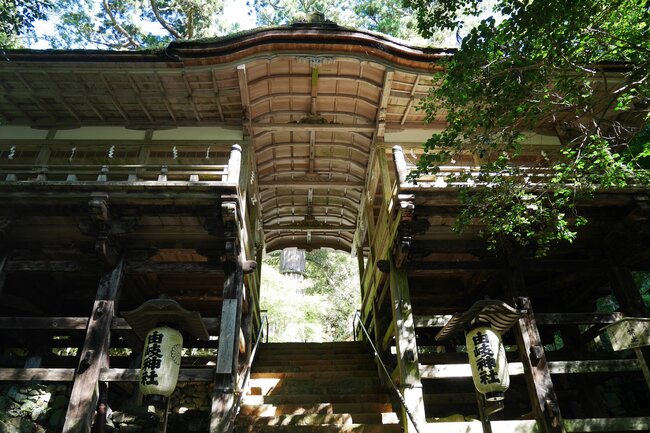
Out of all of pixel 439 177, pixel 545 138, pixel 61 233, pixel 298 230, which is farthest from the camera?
pixel 298 230

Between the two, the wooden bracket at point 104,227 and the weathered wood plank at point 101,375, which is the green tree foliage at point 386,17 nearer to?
the wooden bracket at point 104,227

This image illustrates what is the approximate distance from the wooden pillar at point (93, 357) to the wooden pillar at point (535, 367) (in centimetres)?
773

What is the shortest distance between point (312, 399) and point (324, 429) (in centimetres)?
120

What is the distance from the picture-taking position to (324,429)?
7.57 meters

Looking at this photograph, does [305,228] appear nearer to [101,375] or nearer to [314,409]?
[314,409]

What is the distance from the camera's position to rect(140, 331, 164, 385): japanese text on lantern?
5.88 meters

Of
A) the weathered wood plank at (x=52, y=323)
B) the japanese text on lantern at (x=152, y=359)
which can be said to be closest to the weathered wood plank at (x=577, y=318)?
the weathered wood plank at (x=52, y=323)

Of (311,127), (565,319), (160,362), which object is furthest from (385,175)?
(160,362)

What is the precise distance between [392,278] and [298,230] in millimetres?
7129

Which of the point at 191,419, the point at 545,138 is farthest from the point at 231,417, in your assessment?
the point at 545,138

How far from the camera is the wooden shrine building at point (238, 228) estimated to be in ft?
25.8

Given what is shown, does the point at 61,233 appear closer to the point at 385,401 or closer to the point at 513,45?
the point at 385,401

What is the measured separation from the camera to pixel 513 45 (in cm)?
638

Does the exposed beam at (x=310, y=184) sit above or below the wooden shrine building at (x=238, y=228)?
above
